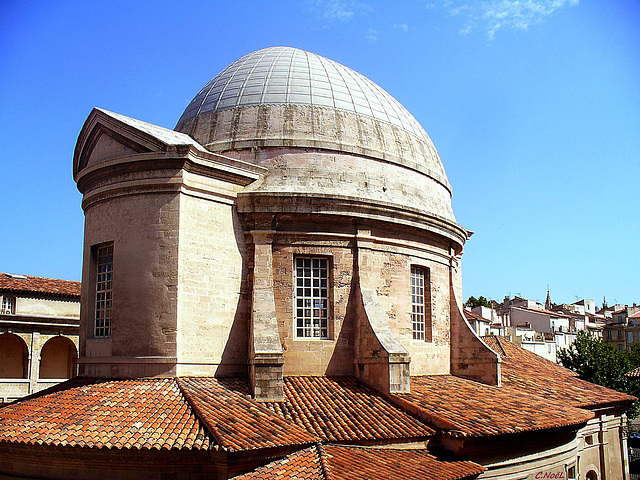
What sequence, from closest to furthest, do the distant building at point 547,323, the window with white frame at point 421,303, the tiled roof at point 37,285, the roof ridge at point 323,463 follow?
the roof ridge at point 323,463 → the window with white frame at point 421,303 → the tiled roof at point 37,285 → the distant building at point 547,323

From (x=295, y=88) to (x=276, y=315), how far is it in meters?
7.91

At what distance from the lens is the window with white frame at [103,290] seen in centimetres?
1771

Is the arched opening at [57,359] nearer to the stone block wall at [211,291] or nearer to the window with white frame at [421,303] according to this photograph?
the stone block wall at [211,291]

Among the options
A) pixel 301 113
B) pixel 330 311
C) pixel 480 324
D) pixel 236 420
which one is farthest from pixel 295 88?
pixel 480 324

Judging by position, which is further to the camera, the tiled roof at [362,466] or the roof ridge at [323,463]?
the tiled roof at [362,466]

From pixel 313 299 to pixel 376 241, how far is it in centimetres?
281

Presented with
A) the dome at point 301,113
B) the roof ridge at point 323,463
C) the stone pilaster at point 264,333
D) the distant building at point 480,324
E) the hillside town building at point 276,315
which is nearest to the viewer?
the roof ridge at point 323,463

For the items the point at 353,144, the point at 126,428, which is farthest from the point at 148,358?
the point at 353,144

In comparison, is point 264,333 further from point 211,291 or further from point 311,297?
point 311,297

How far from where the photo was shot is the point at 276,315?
59.4 ft

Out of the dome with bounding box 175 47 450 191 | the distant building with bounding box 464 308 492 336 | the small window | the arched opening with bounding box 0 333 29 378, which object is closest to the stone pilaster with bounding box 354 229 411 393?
the dome with bounding box 175 47 450 191

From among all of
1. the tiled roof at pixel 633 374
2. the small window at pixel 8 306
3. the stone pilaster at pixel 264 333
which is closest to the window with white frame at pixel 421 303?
the stone pilaster at pixel 264 333

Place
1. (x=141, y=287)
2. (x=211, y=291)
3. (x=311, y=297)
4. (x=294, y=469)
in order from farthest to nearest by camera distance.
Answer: (x=311, y=297) < (x=211, y=291) < (x=141, y=287) < (x=294, y=469)

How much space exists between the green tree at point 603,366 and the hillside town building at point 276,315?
1546cm
